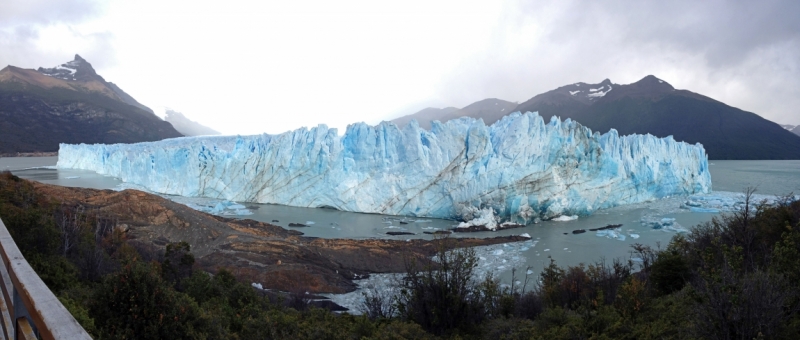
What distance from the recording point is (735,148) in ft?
208

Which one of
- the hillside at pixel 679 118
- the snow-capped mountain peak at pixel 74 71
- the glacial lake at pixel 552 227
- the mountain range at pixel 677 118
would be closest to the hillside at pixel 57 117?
the snow-capped mountain peak at pixel 74 71

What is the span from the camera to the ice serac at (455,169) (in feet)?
67.7

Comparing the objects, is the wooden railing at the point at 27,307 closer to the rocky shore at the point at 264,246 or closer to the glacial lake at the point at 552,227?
the rocky shore at the point at 264,246

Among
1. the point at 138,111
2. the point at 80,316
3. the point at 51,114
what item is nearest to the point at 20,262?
the point at 80,316

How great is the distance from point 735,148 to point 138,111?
353 ft

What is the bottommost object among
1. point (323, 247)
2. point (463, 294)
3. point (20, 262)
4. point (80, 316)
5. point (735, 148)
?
point (323, 247)

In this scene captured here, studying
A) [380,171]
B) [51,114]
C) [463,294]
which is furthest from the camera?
[51,114]

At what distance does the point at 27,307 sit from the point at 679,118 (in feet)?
285

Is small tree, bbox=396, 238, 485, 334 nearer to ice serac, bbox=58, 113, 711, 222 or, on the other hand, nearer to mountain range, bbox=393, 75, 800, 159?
ice serac, bbox=58, 113, 711, 222

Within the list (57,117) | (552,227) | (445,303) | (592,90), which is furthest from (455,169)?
(592,90)

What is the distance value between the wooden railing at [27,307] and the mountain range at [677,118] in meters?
71.6

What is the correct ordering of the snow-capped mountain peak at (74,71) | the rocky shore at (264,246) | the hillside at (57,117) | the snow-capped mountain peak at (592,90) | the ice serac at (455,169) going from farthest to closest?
the snow-capped mountain peak at (74,71) → the snow-capped mountain peak at (592,90) → the hillside at (57,117) → the ice serac at (455,169) → the rocky shore at (264,246)

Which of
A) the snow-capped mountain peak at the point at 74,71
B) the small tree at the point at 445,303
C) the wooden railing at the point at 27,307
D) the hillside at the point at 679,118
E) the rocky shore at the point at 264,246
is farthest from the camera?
the snow-capped mountain peak at the point at 74,71

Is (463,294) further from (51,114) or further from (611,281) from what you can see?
(51,114)
